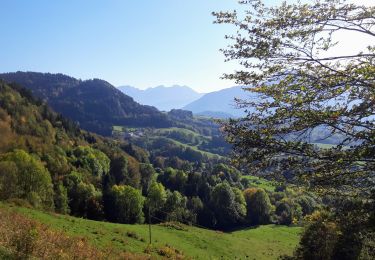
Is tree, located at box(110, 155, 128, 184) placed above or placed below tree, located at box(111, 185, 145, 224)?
above

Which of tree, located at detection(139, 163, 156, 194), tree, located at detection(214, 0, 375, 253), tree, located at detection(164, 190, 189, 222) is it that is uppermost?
tree, located at detection(214, 0, 375, 253)

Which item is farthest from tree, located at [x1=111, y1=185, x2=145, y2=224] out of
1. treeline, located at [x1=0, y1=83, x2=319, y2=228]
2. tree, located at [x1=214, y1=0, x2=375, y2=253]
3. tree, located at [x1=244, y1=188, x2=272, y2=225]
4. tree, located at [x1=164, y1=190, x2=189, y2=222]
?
tree, located at [x1=214, y1=0, x2=375, y2=253]

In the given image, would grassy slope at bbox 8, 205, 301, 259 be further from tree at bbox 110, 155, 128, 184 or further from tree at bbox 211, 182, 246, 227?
tree at bbox 110, 155, 128, 184

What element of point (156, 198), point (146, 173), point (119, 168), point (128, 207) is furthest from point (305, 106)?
point (146, 173)

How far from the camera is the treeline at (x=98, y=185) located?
7944 cm

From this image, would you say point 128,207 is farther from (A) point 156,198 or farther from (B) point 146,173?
(B) point 146,173

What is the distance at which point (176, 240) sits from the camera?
5569cm

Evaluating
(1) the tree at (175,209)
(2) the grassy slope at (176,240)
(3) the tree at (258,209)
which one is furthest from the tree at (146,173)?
(2) the grassy slope at (176,240)

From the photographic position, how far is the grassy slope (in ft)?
129

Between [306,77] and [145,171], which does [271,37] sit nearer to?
[306,77]

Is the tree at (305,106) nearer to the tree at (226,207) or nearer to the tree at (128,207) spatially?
the tree at (128,207)

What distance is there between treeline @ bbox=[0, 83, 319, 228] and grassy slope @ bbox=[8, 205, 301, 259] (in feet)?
29.3

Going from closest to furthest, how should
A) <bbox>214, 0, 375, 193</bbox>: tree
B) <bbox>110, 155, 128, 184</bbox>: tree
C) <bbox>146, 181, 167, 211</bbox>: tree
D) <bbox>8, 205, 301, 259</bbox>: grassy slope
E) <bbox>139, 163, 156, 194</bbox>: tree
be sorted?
<bbox>214, 0, 375, 193</bbox>: tree < <bbox>8, 205, 301, 259</bbox>: grassy slope < <bbox>146, 181, 167, 211</bbox>: tree < <bbox>110, 155, 128, 184</bbox>: tree < <bbox>139, 163, 156, 194</bbox>: tree

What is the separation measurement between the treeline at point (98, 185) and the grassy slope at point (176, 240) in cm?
894
